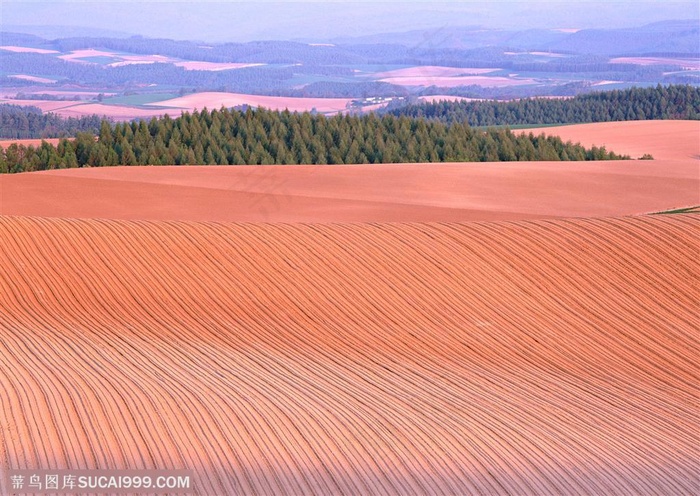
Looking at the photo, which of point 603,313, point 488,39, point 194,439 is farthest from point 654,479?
point 488,39

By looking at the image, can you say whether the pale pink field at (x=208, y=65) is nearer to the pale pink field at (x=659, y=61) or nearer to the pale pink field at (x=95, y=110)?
the pale pink field at (x=95, y=110)

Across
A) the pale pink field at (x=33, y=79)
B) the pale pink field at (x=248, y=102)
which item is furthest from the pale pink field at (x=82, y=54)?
the pale pink field at (x=248, y=102)

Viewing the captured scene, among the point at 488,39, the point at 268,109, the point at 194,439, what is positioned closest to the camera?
the point at 194,439

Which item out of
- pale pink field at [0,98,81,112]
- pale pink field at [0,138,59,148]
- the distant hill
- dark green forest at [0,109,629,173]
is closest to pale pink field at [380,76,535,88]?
dark green forest at [0,109,629,173]

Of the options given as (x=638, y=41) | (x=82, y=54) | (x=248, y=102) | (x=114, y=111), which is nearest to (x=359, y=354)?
(x=114, y=111)

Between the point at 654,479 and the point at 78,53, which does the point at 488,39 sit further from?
the point at 654,479

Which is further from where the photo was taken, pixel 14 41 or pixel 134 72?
pixel 14 41
